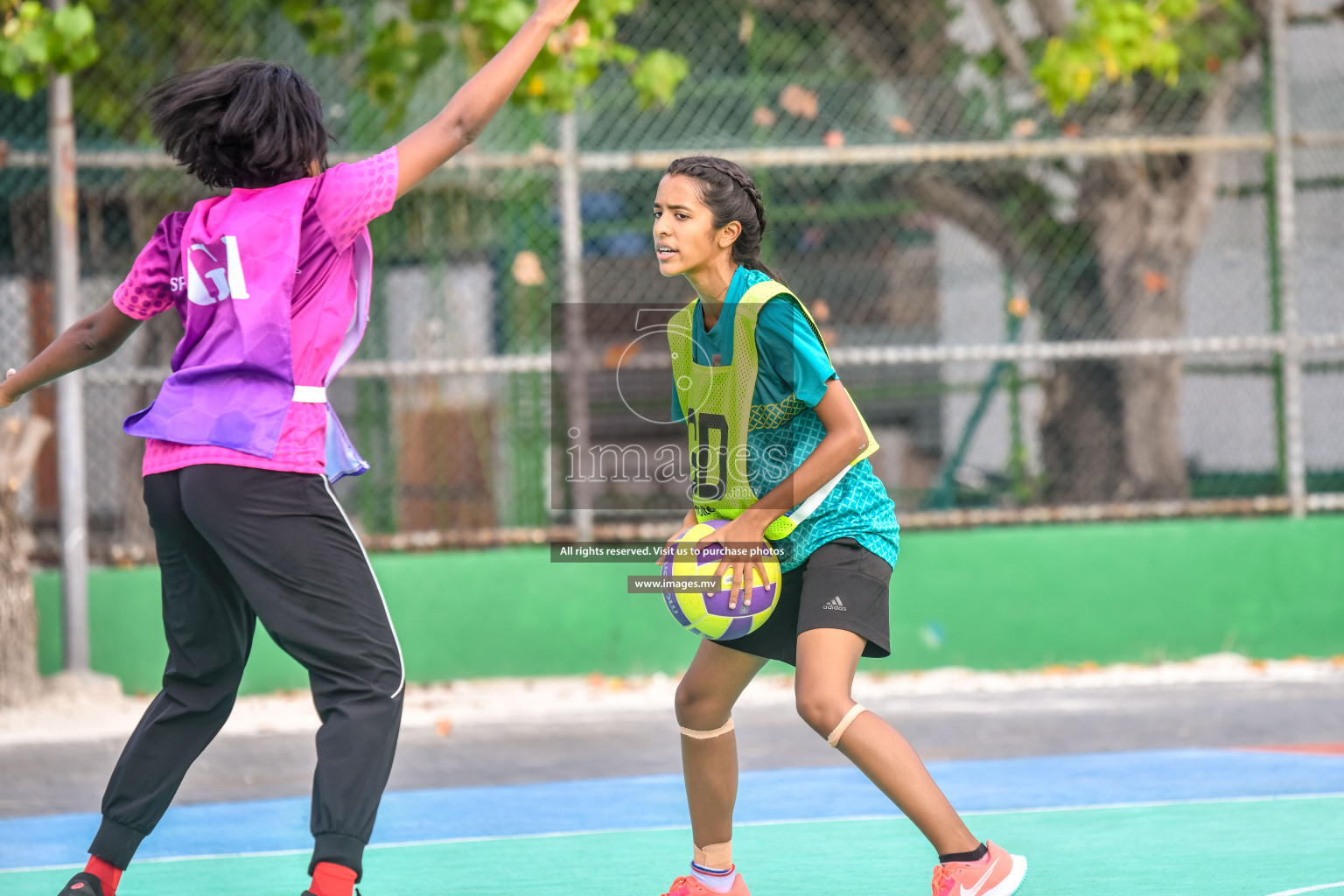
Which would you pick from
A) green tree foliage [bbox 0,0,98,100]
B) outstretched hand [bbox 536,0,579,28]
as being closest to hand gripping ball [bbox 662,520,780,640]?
outstretched hand [bbox 536,0,579,28]

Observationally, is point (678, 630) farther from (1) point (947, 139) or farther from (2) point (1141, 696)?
(1) point (947, 139)

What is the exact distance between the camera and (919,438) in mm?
11273

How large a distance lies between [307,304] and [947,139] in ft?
21.3

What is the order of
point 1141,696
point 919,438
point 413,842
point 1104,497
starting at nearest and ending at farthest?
point 413,842
point 1141,696
point 1104,497
point 919,438

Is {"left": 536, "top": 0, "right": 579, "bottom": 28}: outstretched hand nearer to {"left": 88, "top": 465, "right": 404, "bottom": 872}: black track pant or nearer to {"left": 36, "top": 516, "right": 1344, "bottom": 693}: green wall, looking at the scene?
{"left": 88, "top": 465, "right": 404, "bottom": 872}: black track pant

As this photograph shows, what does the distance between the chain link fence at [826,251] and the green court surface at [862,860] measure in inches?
144

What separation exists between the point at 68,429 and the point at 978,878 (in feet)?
20.5

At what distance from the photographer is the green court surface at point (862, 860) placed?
4.35m

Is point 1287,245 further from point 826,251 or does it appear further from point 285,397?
point 285,397

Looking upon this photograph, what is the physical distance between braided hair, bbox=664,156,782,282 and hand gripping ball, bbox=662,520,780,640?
0.70 metres

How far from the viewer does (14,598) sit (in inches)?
314

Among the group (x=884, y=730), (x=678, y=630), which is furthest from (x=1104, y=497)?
(x=884, y=730)

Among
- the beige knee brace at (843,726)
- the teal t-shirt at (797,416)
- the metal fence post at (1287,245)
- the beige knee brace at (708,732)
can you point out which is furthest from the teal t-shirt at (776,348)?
the metal fence post at (1287,245)

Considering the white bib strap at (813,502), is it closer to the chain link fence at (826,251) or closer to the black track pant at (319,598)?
the black track pant at (319,598)
